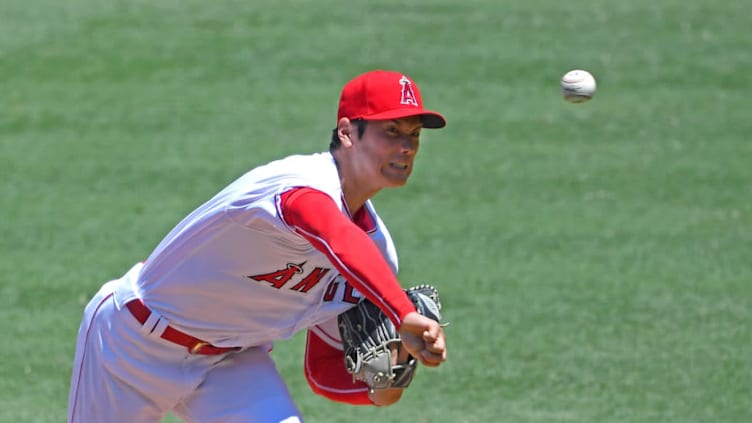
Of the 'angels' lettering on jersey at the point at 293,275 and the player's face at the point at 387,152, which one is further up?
the player's face at the point at 387,152

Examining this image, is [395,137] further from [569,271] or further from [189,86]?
[189,86]

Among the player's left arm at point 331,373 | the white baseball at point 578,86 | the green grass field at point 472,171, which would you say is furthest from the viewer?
the green grass field at point 472,171

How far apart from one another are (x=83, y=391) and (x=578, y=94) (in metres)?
2.67

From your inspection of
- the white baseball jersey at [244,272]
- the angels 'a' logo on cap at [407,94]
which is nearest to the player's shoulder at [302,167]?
the white baseball jersey at [244,272]

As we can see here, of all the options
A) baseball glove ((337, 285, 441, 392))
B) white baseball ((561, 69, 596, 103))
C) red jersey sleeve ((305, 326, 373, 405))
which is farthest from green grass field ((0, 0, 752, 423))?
baseball glove ((337, 285, 441, 392))

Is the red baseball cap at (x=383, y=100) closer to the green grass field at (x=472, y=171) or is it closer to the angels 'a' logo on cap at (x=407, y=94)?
the angels 'a' logo on cap at (x=407, y=94)

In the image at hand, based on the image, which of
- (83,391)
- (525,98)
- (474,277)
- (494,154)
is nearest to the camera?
(83,391)

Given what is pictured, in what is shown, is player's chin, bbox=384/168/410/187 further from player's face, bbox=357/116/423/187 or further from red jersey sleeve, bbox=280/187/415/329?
red jersey sleeve, bbox=280/187/415/329

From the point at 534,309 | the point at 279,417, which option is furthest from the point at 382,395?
the point at 534,309

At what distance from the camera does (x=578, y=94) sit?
562 centimetres

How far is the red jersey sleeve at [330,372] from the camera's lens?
4457mm

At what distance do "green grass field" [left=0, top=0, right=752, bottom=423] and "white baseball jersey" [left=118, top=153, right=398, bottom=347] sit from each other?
2261 millimetres

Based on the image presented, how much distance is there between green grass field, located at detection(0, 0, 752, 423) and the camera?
22.7 feet

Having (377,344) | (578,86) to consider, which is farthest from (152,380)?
(578,86)
